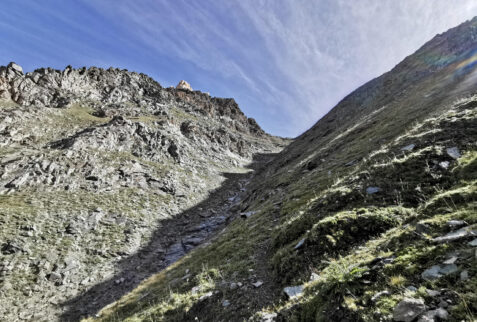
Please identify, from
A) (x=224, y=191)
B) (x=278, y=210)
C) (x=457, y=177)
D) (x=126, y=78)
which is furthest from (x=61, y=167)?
(x=126, y=78)

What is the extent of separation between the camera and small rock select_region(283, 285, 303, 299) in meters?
6.55

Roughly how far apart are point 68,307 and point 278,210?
1765 centimetres

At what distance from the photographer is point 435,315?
10.7 feet

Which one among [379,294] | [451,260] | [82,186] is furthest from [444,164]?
[82,186]

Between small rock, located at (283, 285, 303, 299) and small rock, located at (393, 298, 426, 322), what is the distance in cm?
316

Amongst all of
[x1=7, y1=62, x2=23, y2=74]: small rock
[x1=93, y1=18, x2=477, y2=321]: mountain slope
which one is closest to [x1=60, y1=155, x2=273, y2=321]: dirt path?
[x1=93, y1=18, x2=477, y2=321]: mountain slope

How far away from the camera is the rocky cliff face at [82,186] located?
1859 centimetres

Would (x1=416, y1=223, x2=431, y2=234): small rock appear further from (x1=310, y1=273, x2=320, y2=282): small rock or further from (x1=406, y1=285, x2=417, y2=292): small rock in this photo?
(x1=310, y1=273, x2=320, y2=282): small rock

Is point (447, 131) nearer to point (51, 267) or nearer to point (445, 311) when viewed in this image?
point (445, 311)

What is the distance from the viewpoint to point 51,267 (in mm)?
18672

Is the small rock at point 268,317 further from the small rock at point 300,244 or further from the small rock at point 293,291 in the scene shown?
the small rock at point 300,244

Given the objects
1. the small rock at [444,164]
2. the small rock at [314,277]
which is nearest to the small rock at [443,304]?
the small rock at [314,277]

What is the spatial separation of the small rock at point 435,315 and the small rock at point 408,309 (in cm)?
11

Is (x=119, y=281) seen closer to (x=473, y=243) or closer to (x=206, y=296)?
(x=206, y=296)
